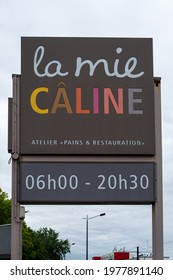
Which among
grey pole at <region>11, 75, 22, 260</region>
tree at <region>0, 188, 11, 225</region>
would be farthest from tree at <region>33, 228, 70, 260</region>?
grey pole at <region>11, 75, 22, 260</region>

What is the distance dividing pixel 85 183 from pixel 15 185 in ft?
4.66

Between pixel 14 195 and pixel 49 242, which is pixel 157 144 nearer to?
pixel 14 195

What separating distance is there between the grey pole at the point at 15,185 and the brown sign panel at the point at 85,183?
0.14 metres

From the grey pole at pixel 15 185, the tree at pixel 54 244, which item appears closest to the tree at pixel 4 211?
the grey pole at pixel 15 185

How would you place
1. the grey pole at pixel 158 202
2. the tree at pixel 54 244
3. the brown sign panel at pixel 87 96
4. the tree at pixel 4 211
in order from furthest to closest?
1. the tree at pixel 54 244
2. the tree at pixel 4 211
3. the brown sign panel at pixel 87 96
4. the grey pole at pixel 158 202

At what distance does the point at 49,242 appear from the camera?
12206cm

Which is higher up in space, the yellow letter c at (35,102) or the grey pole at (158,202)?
the yellow letter c at (35,102)

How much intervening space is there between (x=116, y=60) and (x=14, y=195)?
→ 3.56 metres

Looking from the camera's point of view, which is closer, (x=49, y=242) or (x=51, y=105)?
(x=51, y=105)

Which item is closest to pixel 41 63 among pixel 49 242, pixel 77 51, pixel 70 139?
pixel 77 51

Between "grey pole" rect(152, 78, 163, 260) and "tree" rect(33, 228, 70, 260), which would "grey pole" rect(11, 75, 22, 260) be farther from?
"tree" rect(33, 228, 70, 260)

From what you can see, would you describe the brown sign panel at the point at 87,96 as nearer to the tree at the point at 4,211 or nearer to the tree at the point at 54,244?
the tree at the point at 4,211

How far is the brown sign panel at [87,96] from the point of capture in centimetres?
1294

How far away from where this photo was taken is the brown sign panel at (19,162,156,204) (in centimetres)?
1263
